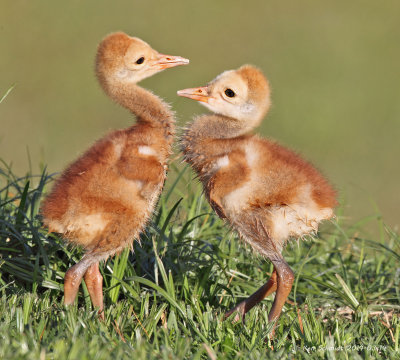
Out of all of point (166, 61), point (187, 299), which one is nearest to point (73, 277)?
point (187, 299)

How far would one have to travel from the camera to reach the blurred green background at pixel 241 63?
11867 mm

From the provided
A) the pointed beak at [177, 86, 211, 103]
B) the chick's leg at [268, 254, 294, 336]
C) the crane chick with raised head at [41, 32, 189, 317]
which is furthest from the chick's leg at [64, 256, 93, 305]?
the pointed beak at [177, 86, 211, 103]

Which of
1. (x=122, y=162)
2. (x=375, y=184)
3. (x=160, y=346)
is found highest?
(x=122, y=162)

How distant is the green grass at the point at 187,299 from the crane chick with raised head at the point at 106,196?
28cm

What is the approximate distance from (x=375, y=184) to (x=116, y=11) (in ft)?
22.3

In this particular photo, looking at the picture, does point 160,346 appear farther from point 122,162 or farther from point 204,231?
point 204,231

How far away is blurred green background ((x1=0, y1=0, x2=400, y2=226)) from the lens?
11.9 meters

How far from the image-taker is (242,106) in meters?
5.18

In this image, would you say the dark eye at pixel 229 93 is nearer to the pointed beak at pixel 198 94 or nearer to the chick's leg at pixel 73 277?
the pointed beak at pixel 198 94

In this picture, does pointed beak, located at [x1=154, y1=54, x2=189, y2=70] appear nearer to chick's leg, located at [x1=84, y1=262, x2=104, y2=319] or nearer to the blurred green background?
chick's leg, located at [x1=84, y1=262, x2=104, y2=319]

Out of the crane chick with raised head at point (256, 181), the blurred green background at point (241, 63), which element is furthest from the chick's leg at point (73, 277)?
the blurred green background at point (241, 63)

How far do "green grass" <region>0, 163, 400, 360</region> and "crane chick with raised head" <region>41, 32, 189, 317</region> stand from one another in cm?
28

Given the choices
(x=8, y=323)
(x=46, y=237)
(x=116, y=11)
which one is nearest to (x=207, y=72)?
(x=116, y=11)

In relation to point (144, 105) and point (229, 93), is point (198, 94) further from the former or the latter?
point (144, 105)
